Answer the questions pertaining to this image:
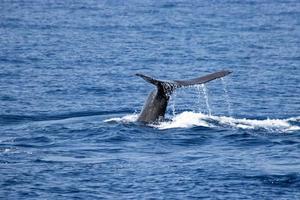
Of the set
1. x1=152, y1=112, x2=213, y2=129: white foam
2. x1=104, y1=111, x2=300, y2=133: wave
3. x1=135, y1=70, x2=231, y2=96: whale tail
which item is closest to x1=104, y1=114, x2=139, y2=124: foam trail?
x1=104, y1=111, x2=300, y2=133: wave

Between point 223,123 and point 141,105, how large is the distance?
5788 mm

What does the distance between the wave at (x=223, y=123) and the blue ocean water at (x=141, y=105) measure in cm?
4

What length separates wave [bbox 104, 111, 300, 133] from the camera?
917 inches

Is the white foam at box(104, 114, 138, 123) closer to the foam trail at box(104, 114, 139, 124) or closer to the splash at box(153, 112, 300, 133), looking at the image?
the foam trail at box(104, 114, 139, 124)

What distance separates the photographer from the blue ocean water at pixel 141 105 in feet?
60.9

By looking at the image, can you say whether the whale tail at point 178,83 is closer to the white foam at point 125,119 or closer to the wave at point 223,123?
the wave at point 223,123

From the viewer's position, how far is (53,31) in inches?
1948

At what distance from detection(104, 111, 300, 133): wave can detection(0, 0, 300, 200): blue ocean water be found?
42 millimetres

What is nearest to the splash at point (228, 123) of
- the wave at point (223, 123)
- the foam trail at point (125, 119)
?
the wave at point (223, 123)

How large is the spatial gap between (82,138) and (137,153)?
216 centimetres

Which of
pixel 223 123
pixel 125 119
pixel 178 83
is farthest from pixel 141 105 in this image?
pixel 178 83

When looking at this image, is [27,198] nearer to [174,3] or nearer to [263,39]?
[263,39]

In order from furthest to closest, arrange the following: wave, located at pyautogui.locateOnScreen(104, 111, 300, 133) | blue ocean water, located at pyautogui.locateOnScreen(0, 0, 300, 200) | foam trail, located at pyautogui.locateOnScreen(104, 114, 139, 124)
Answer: foam trail, located at pyautogui.locateOnScreen(104, 114, 139, 124) < wave, located at pyautogui.locateOnScreen(104, 111, 300, 133) < blue ocean water, located at pyautogui.locateOnScreen(0, 0, 300, 200)

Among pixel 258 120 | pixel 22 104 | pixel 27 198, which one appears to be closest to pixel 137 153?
pixel 27 198
